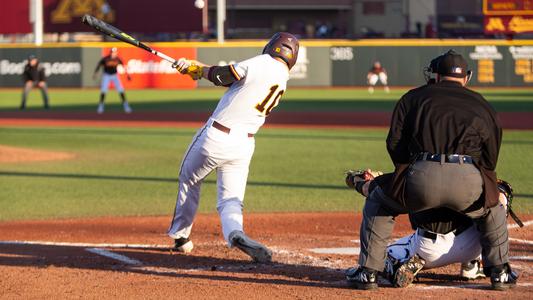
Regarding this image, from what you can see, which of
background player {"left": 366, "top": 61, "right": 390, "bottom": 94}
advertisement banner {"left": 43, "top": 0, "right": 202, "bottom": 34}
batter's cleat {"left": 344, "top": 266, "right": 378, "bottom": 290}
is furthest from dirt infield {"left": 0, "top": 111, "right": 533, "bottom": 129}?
batter's cleat {"left": 344, "top": 266, "right": 378, "bottom": 290}

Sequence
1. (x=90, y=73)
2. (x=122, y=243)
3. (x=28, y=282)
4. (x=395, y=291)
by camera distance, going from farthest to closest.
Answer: (x=90, y=73) < (x=122, y=243) < (x=28, y=282) < (x=395, y=291)

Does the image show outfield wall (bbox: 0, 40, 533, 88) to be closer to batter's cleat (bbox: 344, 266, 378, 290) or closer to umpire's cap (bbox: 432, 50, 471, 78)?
umpire's cap (bbox: 432, 50, 471, 78)

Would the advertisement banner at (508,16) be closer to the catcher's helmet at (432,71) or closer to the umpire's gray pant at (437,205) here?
the catcher's helmet at (432,71)

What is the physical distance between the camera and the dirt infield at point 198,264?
7.14m

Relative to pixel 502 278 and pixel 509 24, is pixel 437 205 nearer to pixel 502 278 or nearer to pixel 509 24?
pixel 502 278

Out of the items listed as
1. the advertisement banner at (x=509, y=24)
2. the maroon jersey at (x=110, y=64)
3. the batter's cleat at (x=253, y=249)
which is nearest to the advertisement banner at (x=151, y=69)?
the maroon jersey at (x=110, y=64)

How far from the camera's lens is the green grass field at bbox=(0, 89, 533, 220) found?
12.7m

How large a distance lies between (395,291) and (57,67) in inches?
1488

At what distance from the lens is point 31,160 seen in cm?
1784

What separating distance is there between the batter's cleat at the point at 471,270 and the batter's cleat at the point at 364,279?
828mm

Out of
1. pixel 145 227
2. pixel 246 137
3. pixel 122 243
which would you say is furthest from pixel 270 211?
pixel 246 137

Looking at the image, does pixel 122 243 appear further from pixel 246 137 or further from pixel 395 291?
pixel 395 291

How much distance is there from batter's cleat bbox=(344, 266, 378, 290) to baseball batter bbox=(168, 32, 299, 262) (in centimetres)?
92

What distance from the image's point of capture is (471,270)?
751 cm
